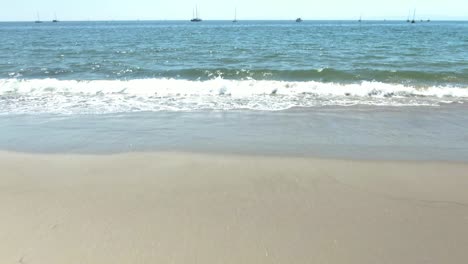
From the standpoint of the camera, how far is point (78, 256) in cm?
305

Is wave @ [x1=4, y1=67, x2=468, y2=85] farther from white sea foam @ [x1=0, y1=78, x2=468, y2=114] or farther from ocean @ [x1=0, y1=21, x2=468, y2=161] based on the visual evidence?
white sea foam @ [x1=0, y1=78, x2=468, y2=114]

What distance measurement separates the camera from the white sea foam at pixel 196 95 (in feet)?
31.3

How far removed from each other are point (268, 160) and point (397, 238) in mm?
2318

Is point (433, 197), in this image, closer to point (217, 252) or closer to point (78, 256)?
point (217, 252)

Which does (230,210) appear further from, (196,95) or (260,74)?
(260,74)

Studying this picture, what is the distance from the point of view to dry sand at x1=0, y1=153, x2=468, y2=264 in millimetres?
3115

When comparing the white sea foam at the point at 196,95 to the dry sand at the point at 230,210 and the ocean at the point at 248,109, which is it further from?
the dry sand at the point at 230,210

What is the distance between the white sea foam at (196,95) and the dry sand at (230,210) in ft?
13.8

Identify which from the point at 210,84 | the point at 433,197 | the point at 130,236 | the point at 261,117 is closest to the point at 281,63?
the point at 210,84

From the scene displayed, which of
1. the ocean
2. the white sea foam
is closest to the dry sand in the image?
the ocean

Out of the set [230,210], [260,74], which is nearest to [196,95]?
[260,74]

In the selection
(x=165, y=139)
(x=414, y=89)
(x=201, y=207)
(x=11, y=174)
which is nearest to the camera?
(x=201, y=207)

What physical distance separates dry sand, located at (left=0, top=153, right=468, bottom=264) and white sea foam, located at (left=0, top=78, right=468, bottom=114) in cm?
421

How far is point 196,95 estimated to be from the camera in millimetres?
11398
